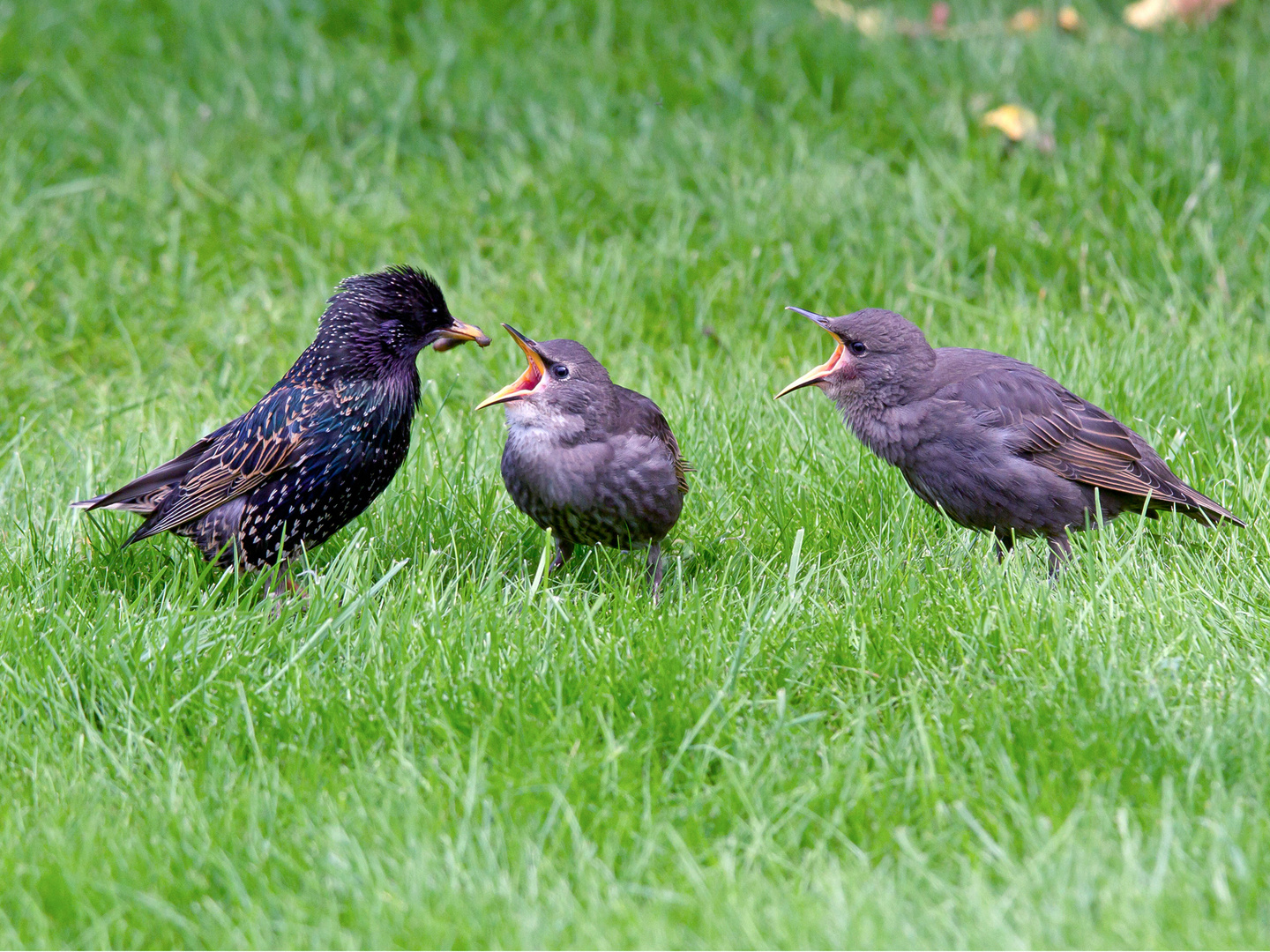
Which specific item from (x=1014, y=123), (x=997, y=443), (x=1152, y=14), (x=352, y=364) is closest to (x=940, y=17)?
(x=1152, y=14)

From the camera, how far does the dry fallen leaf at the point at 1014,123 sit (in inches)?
281

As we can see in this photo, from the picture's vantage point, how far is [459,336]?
4934mm

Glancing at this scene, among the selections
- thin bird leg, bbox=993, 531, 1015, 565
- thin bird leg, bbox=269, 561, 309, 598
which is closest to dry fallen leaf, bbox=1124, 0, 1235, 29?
thin bird leg, bbox=993, 531, 1015, 565

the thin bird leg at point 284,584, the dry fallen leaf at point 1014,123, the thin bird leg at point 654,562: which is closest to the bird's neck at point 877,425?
the thin bird leg at point 654,562

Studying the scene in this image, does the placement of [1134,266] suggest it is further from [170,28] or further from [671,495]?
[170,28]

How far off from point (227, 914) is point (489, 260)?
14.4 ft

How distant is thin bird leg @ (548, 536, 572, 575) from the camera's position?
4.79m

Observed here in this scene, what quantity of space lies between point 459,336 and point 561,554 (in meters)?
0.86

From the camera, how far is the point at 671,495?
462 cm

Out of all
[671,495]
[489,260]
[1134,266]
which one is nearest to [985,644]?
[671,495]

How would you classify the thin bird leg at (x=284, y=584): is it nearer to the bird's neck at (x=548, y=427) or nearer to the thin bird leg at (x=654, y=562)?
the bird's neck at (x=548, y=427)

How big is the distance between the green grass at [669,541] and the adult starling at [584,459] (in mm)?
201

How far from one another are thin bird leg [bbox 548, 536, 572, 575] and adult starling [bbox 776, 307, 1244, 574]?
92 cm

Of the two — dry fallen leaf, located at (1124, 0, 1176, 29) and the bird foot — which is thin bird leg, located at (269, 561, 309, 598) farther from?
dry fallen leaf, located at (1124, 0, 1176, 29)
